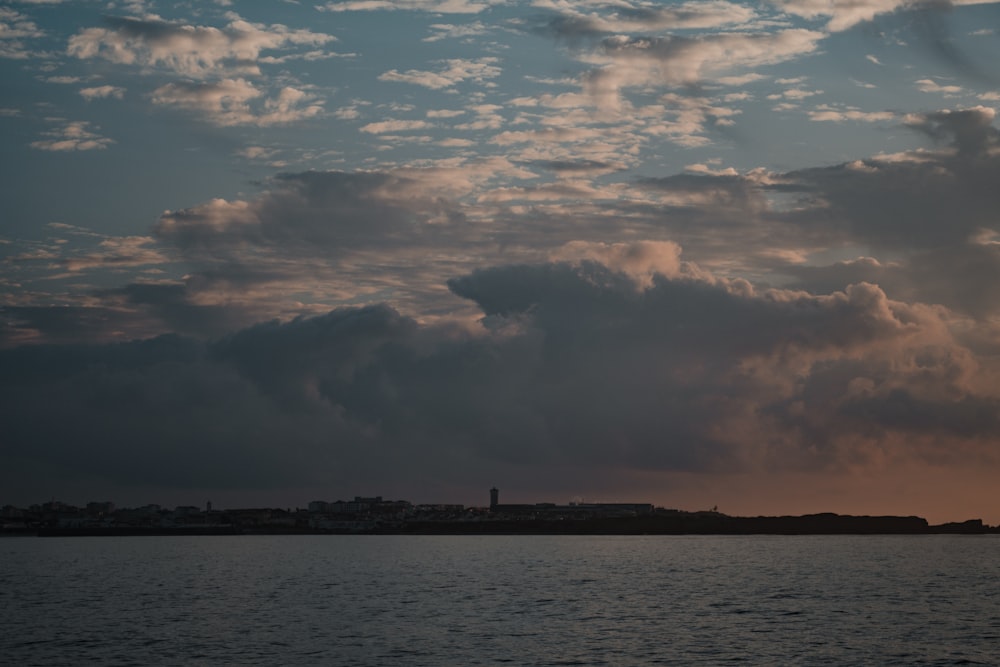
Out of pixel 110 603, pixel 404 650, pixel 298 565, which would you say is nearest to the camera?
pixel 404 650

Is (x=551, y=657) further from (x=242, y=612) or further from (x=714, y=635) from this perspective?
(x=242, y=612)

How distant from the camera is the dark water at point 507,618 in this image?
68875 mm

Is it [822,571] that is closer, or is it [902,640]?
[902,640]

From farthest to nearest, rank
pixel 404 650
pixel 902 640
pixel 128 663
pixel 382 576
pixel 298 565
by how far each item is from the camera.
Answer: pixel 298 565 < pixel 382 576 < pixel 902 640 < pixel 404 650 < pixel 128 663

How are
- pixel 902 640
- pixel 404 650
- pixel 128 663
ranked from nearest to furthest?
1. pixel 128 663
2. pixel 404 650
3. pixel 902 640

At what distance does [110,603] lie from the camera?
108188 mm

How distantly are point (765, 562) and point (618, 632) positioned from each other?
12068 cm

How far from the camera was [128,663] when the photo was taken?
215ft

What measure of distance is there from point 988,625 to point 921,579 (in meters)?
58.7

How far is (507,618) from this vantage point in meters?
90.2

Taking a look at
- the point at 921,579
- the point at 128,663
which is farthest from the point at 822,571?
the point at 128,663

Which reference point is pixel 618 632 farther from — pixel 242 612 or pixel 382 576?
pixel 382 576

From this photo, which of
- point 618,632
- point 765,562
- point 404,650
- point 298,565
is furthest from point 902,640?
point 298,565

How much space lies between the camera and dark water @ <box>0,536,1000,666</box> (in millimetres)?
68875
